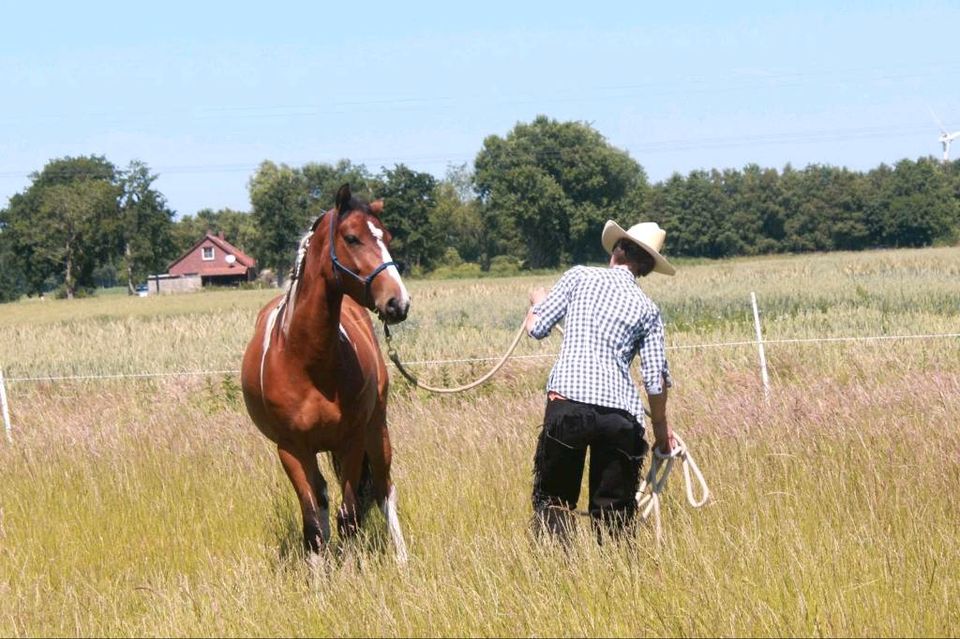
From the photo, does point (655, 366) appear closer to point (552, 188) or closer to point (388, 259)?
point (388, 259)

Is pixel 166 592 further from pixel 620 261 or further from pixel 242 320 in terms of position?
pixel 242 320

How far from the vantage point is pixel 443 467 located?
772 cm

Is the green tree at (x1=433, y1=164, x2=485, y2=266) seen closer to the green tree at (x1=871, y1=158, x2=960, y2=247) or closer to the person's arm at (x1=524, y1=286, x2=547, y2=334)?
the green tree at (x1=871, y1=158, x2=960, y2=247)

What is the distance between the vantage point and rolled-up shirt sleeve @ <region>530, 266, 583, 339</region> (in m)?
5.29

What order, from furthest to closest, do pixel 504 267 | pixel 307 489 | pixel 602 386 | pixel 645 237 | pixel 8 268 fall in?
pixel 8 268, pixel 504 267, pixel 307 489, pixel 645 237, pixel 602 386

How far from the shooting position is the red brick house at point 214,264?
4254 inches

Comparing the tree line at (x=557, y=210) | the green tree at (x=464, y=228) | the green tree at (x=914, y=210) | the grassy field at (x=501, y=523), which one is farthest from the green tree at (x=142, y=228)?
the grassy field at (x=501, y=523)

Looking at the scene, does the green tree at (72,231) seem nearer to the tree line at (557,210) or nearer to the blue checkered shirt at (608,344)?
Result: the tree line at (557,210)

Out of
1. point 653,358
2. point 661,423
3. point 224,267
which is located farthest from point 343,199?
point 224,267

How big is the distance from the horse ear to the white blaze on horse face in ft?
0.67

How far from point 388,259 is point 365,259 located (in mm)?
133

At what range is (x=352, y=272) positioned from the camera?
5617 mm

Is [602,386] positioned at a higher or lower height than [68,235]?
lower

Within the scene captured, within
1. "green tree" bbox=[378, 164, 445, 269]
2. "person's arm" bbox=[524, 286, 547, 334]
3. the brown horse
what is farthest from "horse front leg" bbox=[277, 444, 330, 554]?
"green tree" bbox=[378, 164, 445, 269]
